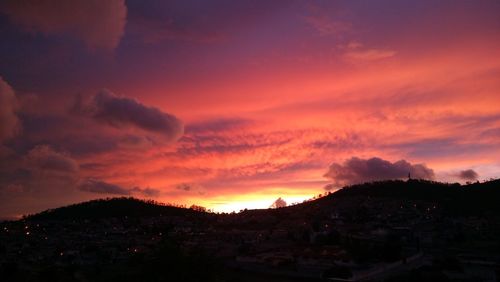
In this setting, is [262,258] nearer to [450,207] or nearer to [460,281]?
[460,281]

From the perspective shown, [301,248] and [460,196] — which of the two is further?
[460,196]

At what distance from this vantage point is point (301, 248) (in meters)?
98.9

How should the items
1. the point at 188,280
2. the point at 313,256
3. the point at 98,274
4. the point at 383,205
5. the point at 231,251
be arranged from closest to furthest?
the point at 188,280, the point at 98,274, the point at 313,256, the point at 231,251, the point at 383,205

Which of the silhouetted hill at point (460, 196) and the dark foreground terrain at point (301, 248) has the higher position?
the silhouetted hill at point (460, 196)

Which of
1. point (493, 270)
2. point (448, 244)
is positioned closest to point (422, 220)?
point (448, 244)

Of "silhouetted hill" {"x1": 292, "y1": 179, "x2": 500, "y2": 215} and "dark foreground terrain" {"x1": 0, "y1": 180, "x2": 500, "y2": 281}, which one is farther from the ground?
"silhouetted hill" {"x1": 292, "y1": 179, "x2": 500, "y2": 215}

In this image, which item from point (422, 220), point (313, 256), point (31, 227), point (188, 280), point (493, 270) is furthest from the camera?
point (31, 227)

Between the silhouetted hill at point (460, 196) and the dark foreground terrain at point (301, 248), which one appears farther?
the silhouetted hill at point (460, 196)

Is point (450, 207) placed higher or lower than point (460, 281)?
higher

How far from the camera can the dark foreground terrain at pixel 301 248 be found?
56.7 m

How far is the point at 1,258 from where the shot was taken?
85375 millimetres

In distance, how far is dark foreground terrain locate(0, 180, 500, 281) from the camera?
56.7 metres

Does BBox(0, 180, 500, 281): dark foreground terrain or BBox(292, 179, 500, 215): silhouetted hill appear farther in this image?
BBox(292, 179, 500, 215): silhouetted hill

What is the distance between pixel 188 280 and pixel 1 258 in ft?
215
